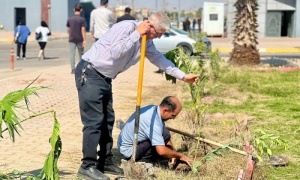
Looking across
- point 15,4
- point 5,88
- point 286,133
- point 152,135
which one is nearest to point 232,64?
point 5,88

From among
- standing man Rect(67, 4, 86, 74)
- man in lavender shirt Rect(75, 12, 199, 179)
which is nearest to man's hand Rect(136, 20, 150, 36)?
man in lavender shirt Rect(75, 12, 199, 179)

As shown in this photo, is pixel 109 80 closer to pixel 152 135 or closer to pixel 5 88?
pixel 152 135

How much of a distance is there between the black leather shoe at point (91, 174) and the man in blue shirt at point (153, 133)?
18.8 inches

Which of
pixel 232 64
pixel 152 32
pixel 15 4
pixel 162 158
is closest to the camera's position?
pixel 152 32

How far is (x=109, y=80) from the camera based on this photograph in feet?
21.4

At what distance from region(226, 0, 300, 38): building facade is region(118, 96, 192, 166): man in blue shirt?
4030cm

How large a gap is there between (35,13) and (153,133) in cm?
5464

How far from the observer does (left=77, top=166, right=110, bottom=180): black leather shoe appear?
6.38m

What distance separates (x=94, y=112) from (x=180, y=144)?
5.98 feet

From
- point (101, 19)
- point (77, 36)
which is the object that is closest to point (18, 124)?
point (101, 19)

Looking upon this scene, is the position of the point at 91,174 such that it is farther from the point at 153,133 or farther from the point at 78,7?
the point at 78,7

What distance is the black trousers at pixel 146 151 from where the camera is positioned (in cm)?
675

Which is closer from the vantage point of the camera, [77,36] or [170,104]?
[170,104]

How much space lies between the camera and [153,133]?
6.61m
